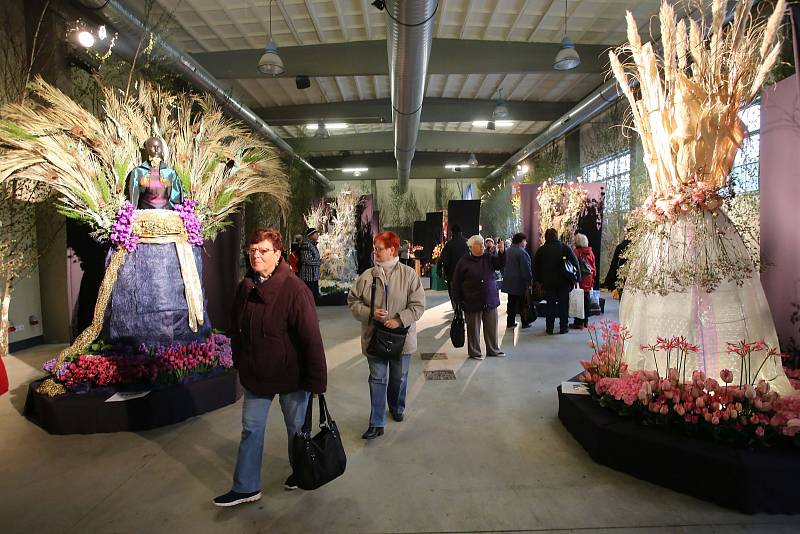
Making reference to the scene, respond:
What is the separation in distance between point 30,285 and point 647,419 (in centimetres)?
719

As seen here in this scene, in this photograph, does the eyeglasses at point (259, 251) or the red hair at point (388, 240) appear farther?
the red hair at point (388, 240)

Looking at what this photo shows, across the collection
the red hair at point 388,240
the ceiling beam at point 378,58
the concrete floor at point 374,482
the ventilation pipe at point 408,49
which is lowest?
the concrete floor at point 374,482

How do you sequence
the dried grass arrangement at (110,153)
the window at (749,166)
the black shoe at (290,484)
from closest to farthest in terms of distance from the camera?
the black shoe at (290,484) → the dried grass arrangement at (110,153) → the window at (749,166)

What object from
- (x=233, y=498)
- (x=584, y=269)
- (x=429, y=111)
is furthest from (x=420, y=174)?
(x=233, y=498)

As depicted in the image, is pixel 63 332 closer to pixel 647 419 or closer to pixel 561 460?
pixel 561 460

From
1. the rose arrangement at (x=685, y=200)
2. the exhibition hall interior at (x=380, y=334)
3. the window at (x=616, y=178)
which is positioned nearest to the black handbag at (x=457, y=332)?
the exhibition hall interior at (x=380, y=334)

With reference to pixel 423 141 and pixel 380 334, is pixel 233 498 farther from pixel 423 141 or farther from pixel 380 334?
pixel 423 141

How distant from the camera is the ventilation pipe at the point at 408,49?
163 inches

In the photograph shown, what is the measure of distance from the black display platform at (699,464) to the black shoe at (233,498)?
1934 millimetres

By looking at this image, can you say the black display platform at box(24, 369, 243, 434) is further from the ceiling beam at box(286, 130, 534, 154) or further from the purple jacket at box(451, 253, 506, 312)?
the ceiling beam at box(286, 130, 534, 154)

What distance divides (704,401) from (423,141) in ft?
42.5

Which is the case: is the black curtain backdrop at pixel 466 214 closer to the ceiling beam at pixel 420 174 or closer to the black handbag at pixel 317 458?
the ceiling beam at pixel 420 174

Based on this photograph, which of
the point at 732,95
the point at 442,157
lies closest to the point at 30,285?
the point at 732,95

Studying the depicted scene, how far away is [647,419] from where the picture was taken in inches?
99.0
